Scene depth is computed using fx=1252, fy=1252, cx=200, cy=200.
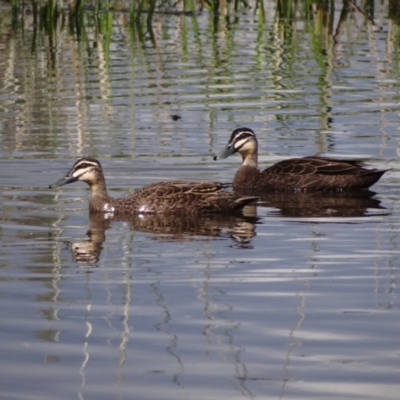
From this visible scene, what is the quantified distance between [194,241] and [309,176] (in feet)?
10.1

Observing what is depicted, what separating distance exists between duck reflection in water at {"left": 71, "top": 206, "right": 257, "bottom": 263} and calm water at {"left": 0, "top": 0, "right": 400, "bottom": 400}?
3 centimetres

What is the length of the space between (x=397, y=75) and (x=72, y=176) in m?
8.96

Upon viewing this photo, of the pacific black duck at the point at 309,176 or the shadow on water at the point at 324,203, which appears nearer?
the shadow on water at the point at 324,203

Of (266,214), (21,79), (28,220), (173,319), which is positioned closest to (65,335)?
(173,319)

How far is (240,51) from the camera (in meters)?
21.5

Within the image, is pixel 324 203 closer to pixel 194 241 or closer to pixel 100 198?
pixel 100 198

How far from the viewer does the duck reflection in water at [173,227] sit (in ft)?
30.0

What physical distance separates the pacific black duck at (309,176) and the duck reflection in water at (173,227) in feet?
3.21

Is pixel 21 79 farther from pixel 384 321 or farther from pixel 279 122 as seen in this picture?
pixel 384 321

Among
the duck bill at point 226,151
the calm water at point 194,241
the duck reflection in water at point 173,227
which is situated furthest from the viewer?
the duck bill at point 226,151

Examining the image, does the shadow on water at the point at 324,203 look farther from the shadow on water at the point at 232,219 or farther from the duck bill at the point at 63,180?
the duck bill at the point at 63,180

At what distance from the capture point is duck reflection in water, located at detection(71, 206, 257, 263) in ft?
30.0

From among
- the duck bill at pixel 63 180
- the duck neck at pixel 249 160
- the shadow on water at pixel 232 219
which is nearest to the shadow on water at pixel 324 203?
the shadow on water at pixel 232 219

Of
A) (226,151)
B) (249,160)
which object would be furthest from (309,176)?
(226,151)
